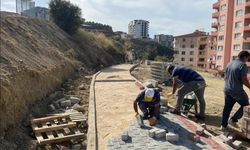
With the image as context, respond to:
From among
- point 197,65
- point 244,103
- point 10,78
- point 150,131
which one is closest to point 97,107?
point 10,78

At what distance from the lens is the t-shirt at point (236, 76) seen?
7.10 meters

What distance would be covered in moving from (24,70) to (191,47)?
6244 cm

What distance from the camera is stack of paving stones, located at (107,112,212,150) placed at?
5980 millimetres

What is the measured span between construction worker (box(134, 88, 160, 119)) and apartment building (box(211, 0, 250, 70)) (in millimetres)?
35021

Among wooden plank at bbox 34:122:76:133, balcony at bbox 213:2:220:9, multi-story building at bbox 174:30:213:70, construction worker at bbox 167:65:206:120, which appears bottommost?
wooden plank at bbox 34:122:76:133

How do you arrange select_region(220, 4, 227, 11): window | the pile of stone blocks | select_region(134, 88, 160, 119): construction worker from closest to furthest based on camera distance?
the pile of stone blocks, select_region(134, 88, 160, 119): construction worker, select_region(220, 4, 227, 11): window

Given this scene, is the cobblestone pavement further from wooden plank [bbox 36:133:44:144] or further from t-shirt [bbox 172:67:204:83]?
wooden plank [bbox 36:133:44:144]

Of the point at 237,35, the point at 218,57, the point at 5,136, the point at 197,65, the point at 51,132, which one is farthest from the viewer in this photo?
the point at 197,65

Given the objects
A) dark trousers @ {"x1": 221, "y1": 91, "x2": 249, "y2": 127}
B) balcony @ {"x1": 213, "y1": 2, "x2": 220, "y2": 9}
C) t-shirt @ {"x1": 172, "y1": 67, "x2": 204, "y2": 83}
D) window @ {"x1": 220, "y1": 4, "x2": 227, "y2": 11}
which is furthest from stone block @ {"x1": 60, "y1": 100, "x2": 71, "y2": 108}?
balcony @ {"x1": 213, "y1": 2, "x2": 220, "y2": 9}

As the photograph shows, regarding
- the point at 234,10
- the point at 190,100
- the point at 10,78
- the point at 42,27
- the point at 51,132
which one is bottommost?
the point at 51,132

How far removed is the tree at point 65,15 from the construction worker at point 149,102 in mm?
29167

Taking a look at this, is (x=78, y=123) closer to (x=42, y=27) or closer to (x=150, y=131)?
(x=150, y=131)

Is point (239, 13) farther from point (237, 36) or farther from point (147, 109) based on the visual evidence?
point (147, 109)

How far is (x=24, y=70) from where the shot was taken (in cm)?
1075
